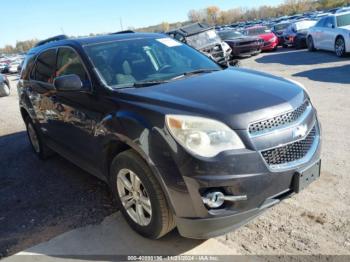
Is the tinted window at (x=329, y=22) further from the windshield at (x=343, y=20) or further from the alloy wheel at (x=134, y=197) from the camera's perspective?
the alloy wheel at (x=134, y=197)

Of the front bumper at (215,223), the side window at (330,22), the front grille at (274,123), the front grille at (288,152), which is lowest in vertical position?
the front bumper at (215,223)

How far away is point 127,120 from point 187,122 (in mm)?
637

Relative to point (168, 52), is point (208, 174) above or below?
below

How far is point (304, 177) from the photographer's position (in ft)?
10.1

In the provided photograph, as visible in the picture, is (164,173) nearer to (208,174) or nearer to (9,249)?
(208,174)

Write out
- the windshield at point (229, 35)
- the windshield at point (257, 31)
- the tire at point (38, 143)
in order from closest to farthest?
the tire at point (38, 143)
the windshield at point (229, 35)
the windshield at point (257, 31)

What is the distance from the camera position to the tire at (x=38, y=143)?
5.93 meters

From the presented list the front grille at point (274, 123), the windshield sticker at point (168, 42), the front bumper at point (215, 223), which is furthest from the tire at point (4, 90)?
the front grille at point (274, 123)

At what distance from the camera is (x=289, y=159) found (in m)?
3.02

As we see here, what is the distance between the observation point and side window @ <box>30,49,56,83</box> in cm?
505

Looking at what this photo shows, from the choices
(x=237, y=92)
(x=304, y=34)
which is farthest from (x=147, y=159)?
(x=304, y=34)

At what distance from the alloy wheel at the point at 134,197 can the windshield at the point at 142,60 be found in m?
0.92

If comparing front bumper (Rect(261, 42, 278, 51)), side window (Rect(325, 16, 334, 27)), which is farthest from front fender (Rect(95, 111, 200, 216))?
front bumper (Rect(261, 42, 278, 51))

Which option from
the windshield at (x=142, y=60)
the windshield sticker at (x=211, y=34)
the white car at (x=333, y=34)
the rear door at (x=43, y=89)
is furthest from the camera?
the windshield sticker at (x=211, y=34)
